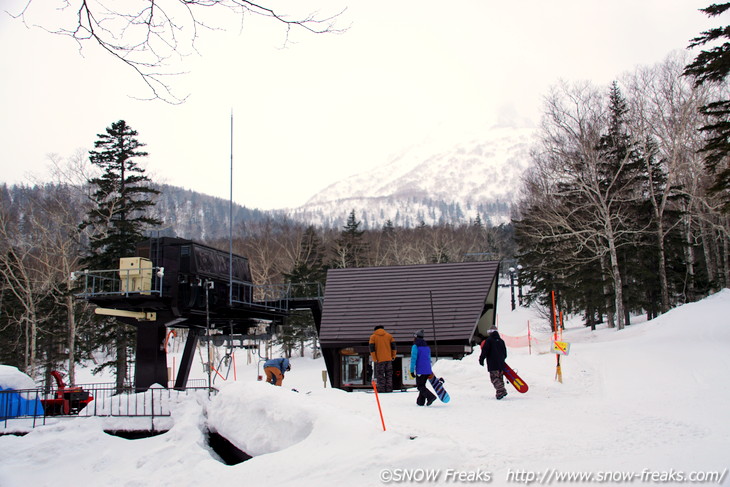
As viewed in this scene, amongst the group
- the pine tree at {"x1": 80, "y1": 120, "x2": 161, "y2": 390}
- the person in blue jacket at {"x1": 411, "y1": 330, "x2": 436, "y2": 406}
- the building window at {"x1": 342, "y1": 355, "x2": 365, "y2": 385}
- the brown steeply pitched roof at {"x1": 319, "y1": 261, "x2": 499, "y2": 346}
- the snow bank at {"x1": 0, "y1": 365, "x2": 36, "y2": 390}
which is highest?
the pine tree at {"x1": 80, "y1": 120, "x2": 161, "y2": 390}

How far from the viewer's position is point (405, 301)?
86.1 ft

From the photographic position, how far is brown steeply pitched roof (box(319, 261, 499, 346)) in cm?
2466

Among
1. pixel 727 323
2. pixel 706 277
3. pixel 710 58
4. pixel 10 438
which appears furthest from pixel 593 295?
pixel 10 438

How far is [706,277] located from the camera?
42938 millimetres

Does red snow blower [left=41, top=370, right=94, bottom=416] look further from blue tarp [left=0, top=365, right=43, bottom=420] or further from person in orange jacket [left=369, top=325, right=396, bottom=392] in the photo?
person in orange jacket [left=369, top=325, right=396, bottom=392]

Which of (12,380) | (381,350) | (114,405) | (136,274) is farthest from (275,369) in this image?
(136,274)

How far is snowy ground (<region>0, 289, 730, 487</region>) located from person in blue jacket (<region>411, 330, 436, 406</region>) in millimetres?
241

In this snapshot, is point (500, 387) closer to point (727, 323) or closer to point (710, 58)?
point (710, 58)

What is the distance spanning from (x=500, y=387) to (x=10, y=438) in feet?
36.1

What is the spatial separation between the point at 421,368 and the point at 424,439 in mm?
4713

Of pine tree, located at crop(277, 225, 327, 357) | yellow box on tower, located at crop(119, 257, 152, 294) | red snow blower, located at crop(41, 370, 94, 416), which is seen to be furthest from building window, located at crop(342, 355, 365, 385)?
pine tree, located at crop(277, 225, 327, 357)

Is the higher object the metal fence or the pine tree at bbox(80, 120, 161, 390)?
the pine tree at bbox(80, 120, 161, 390)

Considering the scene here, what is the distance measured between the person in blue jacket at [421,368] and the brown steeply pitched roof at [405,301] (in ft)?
34.4

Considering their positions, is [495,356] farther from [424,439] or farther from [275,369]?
[275,369]
